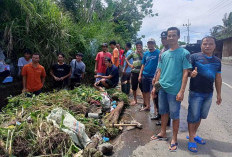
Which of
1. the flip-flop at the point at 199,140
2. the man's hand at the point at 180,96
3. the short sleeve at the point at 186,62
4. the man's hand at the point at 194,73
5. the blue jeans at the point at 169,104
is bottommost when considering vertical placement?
the flip-flop at the point at 199,140

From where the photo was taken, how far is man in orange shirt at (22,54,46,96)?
→ 4.50 metres

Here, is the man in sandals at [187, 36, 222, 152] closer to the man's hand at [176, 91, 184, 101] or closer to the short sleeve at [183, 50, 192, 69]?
the short sleeve at [183, 50, 192, 69]

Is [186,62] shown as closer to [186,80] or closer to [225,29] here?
[186,80]

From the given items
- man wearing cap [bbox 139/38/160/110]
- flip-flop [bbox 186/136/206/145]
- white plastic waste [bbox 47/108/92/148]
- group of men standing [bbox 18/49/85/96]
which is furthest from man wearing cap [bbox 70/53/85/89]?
flip-flop [bbox 186/136/206/145]

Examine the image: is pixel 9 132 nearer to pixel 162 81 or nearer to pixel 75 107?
pixel 75 107

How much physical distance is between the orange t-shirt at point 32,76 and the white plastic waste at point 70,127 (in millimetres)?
1752

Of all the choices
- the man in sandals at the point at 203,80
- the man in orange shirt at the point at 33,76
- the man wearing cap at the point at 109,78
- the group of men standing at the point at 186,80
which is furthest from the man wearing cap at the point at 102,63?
the man in sandals at the point at 203,80

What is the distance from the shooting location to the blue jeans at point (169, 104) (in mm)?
3136

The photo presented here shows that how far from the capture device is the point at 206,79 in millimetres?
3070

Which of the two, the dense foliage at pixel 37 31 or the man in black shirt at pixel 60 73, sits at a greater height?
the dense foliage at pixel 37 31

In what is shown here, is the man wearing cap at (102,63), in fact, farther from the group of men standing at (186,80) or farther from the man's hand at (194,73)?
the man's hand at (194,73)

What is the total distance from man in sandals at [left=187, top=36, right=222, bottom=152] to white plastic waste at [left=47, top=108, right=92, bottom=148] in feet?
5.88

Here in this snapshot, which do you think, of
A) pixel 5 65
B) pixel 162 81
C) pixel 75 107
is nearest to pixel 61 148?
pixel 75 107

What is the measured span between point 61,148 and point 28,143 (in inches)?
18.7
